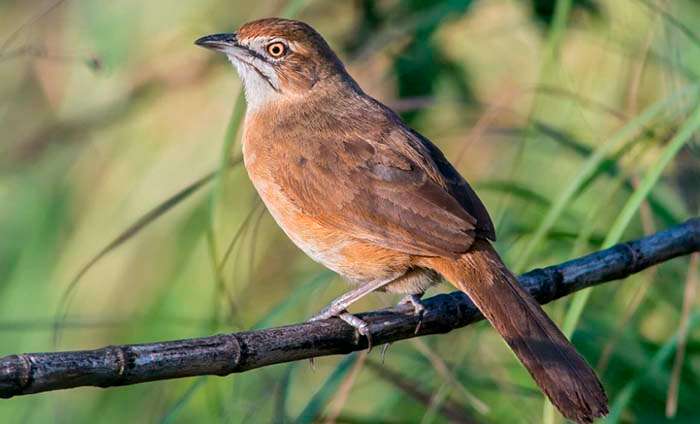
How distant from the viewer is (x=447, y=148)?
6703 millimetres

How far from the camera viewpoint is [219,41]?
4.32 metres

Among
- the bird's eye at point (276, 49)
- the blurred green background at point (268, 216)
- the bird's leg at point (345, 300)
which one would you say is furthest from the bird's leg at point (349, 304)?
the bird's eye at point (276, 49)

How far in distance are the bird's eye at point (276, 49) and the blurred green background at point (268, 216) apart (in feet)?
1.25

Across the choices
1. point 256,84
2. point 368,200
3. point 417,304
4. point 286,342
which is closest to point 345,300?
point 417,304

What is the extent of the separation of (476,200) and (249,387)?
149 centimetres

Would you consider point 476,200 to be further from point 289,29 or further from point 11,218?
point 11,218

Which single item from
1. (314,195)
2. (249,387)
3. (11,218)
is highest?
(11,218)

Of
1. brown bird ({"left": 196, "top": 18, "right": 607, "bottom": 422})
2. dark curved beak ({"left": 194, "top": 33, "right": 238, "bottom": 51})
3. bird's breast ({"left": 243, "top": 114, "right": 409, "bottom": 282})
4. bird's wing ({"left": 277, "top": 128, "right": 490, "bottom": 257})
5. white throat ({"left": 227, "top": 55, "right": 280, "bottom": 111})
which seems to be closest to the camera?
brown bird ({"left": 196, "top": 18, "right": 607, "bottom": 422})

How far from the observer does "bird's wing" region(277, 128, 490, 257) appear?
3.51m

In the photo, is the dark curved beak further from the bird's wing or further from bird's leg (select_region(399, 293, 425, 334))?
bird's leg (select_region(399, 293, 425, 334))

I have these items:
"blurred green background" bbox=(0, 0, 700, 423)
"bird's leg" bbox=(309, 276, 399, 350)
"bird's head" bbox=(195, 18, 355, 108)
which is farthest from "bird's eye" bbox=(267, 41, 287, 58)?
"bird's leg" bbox=(309, 276, 399, 350)

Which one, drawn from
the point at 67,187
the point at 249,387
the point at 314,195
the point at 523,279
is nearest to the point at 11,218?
the point at 67,187

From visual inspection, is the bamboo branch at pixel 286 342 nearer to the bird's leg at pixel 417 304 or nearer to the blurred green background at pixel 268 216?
the bird's leg at pixel 417 304

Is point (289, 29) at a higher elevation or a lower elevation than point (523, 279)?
higher
